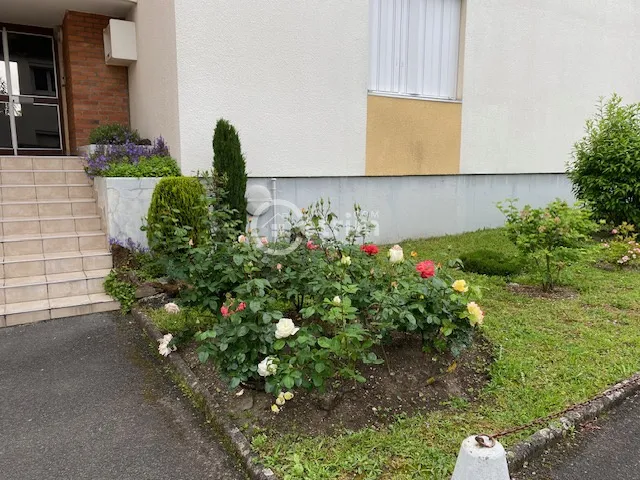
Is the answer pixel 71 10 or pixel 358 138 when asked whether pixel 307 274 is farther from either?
pixel 71 10

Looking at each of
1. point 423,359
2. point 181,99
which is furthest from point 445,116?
point 423,359

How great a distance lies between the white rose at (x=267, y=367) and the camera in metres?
2.56

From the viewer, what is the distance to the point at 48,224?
565 centimetres

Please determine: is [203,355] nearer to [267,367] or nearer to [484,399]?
[267,367]

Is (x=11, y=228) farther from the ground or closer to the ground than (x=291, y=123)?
closer to the ground

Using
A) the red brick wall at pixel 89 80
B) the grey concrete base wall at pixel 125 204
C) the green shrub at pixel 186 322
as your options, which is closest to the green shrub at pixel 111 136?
the red brick wall at pixel 89 80

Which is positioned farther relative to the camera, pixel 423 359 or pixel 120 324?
pixel 120 324

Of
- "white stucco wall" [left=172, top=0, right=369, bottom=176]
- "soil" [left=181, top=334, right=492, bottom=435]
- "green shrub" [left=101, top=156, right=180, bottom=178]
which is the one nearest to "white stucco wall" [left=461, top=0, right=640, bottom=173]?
"white stucco wall" [left=172, top=0, right=369, bottom=176]

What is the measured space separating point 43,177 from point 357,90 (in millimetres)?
4693

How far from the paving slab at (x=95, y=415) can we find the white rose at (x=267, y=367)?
516 mm

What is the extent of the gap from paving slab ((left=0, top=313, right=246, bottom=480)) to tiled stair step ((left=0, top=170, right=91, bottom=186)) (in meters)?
2.69

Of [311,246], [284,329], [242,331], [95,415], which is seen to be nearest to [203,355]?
[242,331]

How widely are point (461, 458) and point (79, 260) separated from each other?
4845mm

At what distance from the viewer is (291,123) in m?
6.60
